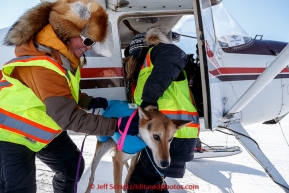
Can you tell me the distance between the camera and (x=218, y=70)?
2.62 m

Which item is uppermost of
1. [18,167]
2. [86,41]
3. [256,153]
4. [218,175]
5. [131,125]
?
[86,41]

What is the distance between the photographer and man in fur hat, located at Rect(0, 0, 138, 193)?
5.03ft

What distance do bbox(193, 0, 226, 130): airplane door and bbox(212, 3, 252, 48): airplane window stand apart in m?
0.57

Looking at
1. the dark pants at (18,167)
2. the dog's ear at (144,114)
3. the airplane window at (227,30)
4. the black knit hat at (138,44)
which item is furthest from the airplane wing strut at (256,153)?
the dark pants at (18,167)

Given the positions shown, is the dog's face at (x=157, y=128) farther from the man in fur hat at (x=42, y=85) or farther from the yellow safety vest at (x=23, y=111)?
the yellow safety vest at (x=23, y=111)

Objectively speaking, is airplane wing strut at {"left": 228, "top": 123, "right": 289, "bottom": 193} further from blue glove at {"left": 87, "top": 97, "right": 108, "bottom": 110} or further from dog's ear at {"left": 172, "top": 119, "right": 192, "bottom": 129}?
blue glove at {"left": 87, "top": 97, "right": 108, "bottom": 110}

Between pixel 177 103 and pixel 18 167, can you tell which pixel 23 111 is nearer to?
pixel 18 167

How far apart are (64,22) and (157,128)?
110cm

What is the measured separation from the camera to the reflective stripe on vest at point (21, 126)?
65.6 inches

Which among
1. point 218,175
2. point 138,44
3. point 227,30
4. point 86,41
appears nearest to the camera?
point 86,41

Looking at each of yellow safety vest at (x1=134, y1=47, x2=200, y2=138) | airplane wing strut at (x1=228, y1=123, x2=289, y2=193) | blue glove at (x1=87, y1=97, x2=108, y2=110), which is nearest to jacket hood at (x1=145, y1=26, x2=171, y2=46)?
yellow safety vest at (x1=134, y1=47, x2=200, y2=138)

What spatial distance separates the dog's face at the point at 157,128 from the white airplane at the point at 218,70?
1.27ft

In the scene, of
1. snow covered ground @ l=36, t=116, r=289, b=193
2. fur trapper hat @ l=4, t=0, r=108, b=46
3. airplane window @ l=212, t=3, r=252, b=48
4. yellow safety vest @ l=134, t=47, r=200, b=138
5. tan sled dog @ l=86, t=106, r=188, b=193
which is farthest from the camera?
snow covered ground @ l=36, t=116, r=289, b=193

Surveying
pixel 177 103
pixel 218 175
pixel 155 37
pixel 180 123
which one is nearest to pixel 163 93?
pixel 177 103
